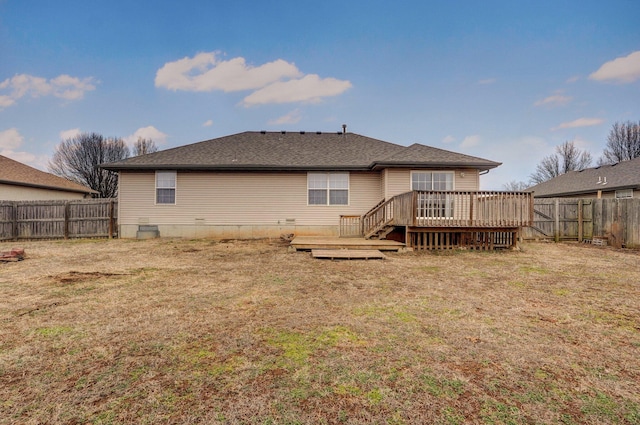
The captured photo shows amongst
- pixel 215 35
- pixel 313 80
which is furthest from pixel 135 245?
pixel 313 80

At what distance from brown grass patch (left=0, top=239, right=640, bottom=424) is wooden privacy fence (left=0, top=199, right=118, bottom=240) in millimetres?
8125

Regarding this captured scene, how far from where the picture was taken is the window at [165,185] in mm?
12562

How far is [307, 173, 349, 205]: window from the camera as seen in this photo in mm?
12633

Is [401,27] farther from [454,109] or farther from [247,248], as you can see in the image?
[247,248]

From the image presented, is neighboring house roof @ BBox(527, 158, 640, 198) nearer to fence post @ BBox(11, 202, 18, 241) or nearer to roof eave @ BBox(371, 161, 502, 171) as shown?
roof eave @ BBox(371, 161, 502, 171)

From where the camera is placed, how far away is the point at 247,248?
1001 cm

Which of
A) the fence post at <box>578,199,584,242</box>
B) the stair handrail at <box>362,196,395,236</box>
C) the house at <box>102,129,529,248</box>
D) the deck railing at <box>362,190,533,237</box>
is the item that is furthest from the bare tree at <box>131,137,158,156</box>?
the fence post at <box>578,199,584,242</box>

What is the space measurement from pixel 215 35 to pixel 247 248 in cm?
1416

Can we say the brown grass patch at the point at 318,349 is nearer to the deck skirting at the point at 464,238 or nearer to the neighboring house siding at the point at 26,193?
the deck skirting at the point at 464,238

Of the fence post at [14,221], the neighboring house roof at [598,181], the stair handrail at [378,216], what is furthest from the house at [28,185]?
the neighboring house roof at [598,181]

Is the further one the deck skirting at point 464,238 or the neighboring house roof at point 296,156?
the neighboring house roof at point 296,156

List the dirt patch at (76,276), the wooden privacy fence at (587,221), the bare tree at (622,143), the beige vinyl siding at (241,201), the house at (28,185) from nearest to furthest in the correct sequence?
the dirt patch at (76,276) → the wooden privacy fence at (587,221) → the beige vinyl siding at (241,201) → the house at (28,185) → the bare tree at (622,143)

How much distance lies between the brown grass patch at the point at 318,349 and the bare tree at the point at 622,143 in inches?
1634

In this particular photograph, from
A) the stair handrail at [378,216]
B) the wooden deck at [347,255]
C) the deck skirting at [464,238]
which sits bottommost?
the wooden deck at [347,255]
